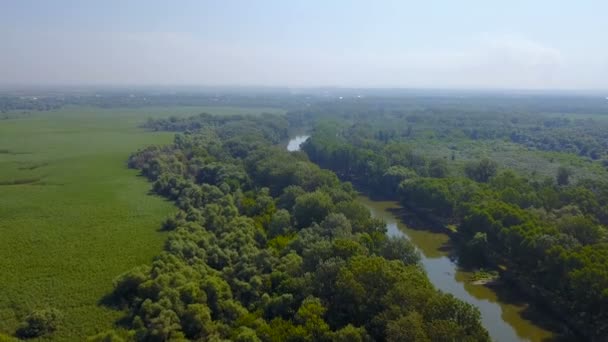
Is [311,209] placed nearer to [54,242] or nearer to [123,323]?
[123,323]

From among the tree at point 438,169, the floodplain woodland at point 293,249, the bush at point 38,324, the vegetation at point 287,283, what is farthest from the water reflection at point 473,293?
the bush at point 38,324

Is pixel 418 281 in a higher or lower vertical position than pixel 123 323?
higher

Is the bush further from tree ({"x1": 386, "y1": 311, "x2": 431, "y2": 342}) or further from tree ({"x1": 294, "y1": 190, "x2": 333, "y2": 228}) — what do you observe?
tree ({"x1": 294, "y1": 190, "x2": 333, "y2": 228})

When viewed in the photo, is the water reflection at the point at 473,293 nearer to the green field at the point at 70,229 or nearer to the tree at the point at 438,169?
the tree at the point at 438,169

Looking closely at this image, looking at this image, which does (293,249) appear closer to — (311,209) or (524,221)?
(311,209)

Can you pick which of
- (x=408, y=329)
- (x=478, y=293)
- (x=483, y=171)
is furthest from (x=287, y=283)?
(x=483, y=171)

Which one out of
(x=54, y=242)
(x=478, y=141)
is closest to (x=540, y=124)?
(x=478, y=141)
